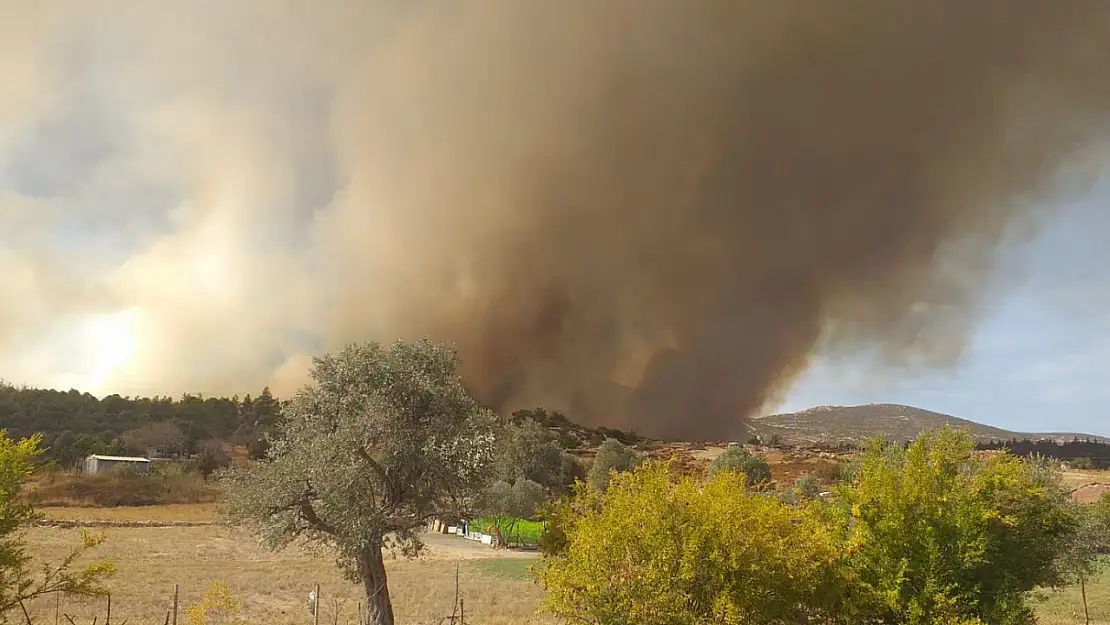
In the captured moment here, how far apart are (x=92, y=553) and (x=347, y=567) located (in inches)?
1002

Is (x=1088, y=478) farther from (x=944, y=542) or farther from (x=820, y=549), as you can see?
(x=820, y=549)

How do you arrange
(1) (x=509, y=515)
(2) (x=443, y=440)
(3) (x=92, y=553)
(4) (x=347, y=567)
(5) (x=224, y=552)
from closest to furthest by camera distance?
(2) (x=443, y=440) < (4) (x=347, y=567) < (3) (x=92, y=553) < (5) (x=224, y=552) < (1) (x=509, y=515)

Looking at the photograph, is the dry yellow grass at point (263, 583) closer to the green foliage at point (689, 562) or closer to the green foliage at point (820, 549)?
the green foliage at point (689, 562)

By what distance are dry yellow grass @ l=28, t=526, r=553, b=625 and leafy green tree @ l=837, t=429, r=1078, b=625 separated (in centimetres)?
981

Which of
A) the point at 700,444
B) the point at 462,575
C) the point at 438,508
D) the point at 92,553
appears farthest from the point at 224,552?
the point at 700,444

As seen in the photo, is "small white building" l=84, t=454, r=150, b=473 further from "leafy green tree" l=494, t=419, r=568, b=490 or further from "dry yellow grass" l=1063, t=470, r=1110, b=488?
"dry yellow grass" l=1063, t=470, r=1110, b=488

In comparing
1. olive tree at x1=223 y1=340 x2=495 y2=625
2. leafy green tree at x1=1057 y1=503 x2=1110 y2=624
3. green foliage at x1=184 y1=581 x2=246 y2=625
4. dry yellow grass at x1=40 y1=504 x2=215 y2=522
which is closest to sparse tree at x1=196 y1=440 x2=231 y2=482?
dry yellow grass at x1=40 y1=504 x2=215 y2=522

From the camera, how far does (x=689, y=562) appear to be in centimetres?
991

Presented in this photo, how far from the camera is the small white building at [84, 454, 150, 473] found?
71.1m

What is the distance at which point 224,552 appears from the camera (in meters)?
35.7

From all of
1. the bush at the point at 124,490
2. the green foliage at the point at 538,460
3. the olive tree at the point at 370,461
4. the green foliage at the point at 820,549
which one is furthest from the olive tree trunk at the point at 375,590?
the bush at the point at 124,490

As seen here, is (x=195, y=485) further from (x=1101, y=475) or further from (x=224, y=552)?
(x=1101, y=475)

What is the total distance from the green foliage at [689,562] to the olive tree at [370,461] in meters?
3.99

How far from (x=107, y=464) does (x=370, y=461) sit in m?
75.6
